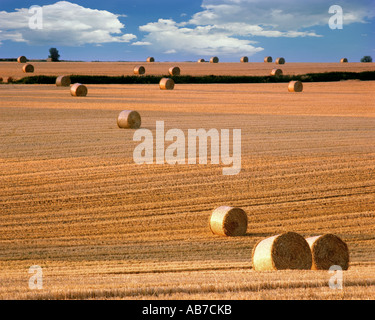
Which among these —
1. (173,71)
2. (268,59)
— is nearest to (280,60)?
(268,59)

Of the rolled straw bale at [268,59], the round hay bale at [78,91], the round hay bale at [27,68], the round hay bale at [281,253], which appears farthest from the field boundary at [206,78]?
the round hay bale at [281,253]

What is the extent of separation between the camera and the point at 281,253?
9.62 meters

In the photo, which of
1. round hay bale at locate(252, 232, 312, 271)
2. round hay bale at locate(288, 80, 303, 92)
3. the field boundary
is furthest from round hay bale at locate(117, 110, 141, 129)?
the field boundary

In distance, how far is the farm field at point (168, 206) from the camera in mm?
7158

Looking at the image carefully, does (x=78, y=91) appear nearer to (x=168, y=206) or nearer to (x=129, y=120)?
(x=129, y=120)

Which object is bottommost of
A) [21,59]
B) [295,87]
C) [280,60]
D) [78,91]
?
[78,91]

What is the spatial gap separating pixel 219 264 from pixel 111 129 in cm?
1276

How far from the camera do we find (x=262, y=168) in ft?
55.4

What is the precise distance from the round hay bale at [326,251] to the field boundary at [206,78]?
37159mm

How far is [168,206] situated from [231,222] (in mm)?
2129

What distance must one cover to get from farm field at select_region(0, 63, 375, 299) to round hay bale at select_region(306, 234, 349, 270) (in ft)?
1.76

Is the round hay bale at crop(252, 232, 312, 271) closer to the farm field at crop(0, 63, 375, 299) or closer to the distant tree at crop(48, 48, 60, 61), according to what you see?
the farm field at crop(0, 63, 375, 299)
